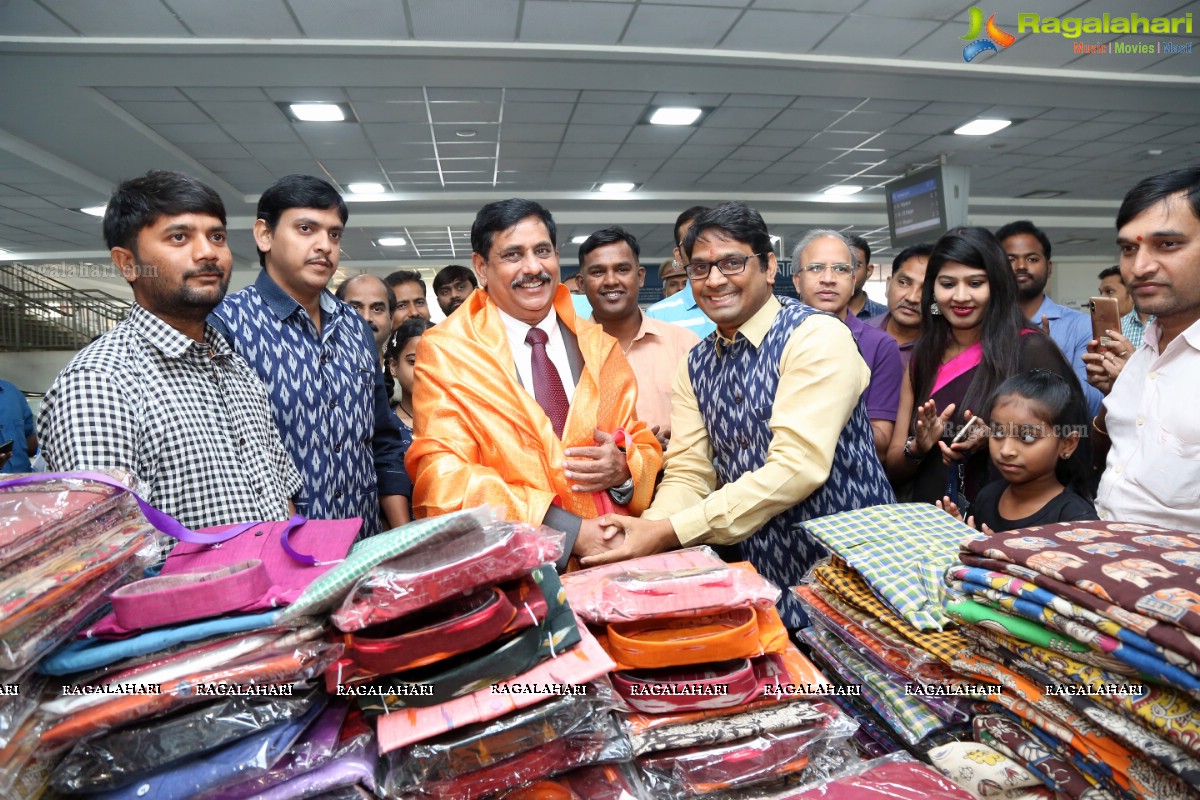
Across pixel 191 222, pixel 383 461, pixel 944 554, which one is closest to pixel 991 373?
pixel 944 554

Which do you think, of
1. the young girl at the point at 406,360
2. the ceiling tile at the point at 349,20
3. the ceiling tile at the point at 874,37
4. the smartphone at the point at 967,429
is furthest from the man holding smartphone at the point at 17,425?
the ceiling tile at the point at 874,37

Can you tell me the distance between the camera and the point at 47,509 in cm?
87

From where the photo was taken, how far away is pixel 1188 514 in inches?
47.9

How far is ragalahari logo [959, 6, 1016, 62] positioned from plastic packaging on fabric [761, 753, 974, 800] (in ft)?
20.7

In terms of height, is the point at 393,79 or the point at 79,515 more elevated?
the point at 393,79

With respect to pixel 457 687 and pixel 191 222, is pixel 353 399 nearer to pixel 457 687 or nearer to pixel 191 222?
pixel 191 222

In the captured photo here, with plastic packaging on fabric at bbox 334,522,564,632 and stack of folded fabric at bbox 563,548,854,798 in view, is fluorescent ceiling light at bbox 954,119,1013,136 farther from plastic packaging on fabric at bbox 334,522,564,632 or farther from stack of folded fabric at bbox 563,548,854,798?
plastic packaging on fabric at bbox 334,522,564,632

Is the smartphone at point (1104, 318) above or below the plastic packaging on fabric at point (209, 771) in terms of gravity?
above

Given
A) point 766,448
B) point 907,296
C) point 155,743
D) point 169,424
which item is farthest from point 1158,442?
point 907,296

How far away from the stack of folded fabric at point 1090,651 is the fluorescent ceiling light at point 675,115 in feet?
23.3

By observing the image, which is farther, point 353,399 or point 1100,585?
point 353,399

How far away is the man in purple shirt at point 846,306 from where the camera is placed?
8.39 ft

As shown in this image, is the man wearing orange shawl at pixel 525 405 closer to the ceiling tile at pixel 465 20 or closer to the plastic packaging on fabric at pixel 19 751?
the plastic packaging on fabric at pixel 19 751

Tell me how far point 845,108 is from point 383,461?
6870 mm
